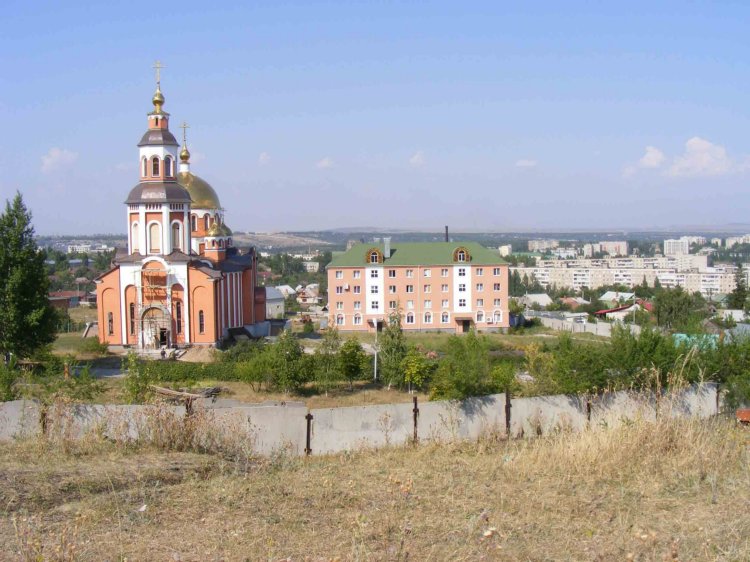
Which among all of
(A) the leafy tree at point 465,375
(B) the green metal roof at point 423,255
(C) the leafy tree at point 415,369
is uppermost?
(B) the green metal roof at point 423,255

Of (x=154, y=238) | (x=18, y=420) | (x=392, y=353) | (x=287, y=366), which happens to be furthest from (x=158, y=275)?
(x=18, y=420)

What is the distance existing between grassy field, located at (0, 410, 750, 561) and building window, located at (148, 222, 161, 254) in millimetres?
20191

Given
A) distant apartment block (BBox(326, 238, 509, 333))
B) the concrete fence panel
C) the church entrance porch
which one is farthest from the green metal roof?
the concrete fence panel

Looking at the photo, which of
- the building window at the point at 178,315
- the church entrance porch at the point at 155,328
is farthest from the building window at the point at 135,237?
the building window at the point at 178,315

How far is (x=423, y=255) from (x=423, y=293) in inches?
75.8

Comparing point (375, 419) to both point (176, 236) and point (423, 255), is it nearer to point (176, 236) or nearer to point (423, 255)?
point (176, 236)

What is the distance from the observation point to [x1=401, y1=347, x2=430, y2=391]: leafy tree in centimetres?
2077

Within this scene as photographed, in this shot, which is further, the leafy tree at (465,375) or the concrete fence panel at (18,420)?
the leafy tree at (465,375)

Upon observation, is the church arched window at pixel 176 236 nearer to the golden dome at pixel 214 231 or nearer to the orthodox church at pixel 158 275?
the orthodox church at pixel 158 275

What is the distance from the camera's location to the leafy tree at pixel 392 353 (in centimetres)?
2120

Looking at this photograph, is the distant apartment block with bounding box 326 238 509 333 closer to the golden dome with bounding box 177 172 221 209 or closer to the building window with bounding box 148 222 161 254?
the golden dome with bounding box 177 172 221 209

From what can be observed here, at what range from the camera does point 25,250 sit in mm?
23594

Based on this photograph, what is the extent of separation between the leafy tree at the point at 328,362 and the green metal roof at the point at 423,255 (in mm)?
15213

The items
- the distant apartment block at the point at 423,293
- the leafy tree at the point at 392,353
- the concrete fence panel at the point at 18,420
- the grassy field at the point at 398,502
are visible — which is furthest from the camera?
the distant apartment block at the point at 423,293
